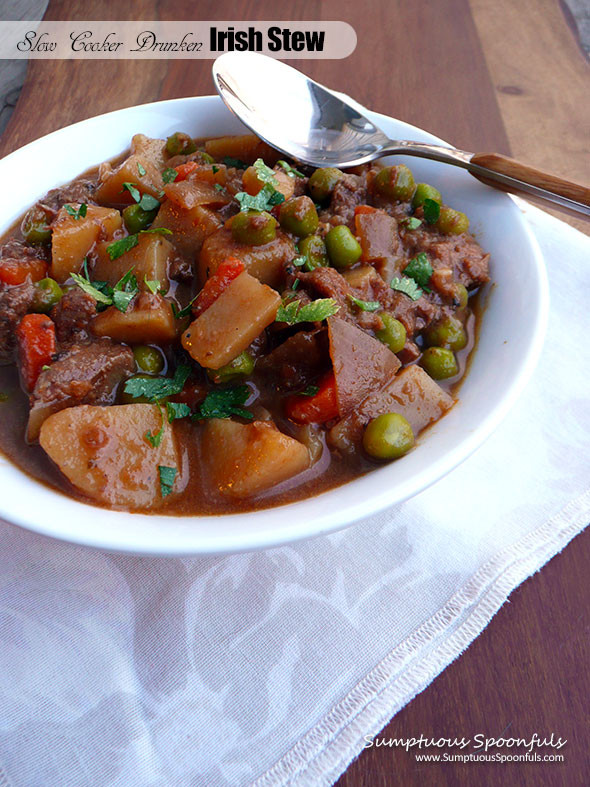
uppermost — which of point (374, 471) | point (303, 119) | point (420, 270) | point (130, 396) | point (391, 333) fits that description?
point (303, 119)

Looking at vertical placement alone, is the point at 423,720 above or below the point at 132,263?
below

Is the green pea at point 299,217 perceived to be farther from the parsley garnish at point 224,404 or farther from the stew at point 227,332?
the parsley garnish at point 224,404

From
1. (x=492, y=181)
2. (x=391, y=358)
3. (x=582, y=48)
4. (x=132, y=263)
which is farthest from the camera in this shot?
(x=582, y=48)

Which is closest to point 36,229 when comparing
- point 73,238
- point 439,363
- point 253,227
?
point 73,238

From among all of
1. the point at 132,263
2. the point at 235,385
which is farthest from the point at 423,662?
the point at 132,263

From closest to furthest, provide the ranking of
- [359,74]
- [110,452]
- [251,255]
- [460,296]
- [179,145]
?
1. [110,452]
2. [251,255]
3. [460,296]
4. [179,145]
5. [359,74]

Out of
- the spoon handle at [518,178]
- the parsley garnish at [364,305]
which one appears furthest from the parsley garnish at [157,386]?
the spoon handle at [518,178]

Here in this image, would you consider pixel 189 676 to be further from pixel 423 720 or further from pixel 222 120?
pixel 222 120

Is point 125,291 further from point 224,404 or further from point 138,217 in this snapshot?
point 224,404
